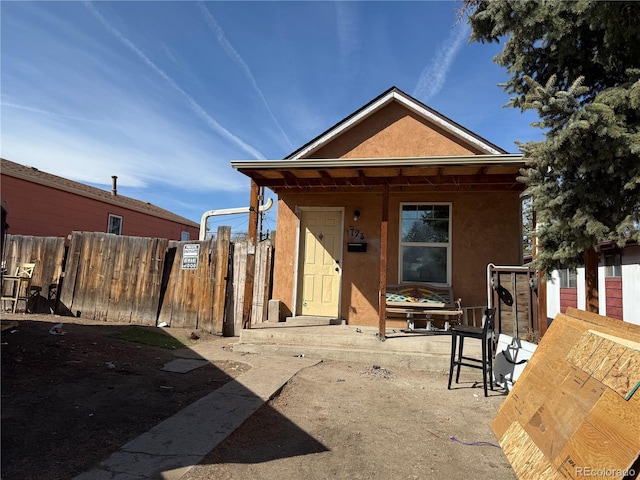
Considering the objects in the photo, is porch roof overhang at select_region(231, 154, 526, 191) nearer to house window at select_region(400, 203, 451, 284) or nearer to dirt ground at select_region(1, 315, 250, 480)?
house window at select_region(400, 203, 451, 284)

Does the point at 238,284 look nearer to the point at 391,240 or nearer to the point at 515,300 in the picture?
the point at 391,240

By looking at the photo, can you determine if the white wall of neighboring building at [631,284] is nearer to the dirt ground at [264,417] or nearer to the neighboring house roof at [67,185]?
the dirt ground at [264,417]

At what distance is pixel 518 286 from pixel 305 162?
13.9 feet

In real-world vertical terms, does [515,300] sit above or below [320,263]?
below

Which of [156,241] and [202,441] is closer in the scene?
[202,441]

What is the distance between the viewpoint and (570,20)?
446cm

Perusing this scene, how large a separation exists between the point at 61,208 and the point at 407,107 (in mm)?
13283

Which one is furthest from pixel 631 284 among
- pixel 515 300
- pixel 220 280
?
pixel 220 280

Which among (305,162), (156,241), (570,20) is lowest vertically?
(156,241)

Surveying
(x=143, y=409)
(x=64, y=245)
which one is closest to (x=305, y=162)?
(x=143, y=409)

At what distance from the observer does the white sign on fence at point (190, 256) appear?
870 cm

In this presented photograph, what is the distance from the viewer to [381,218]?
802cm

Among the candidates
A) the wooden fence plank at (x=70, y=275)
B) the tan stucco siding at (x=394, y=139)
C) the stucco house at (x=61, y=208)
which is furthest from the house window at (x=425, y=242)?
the stucco house at (x=61, y=208)

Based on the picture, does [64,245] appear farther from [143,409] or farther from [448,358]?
[448,358]
